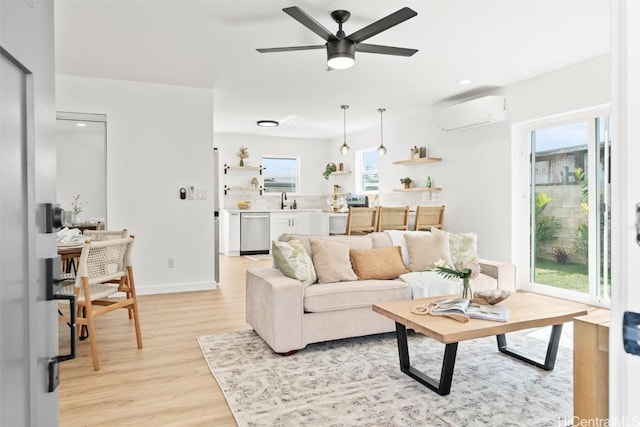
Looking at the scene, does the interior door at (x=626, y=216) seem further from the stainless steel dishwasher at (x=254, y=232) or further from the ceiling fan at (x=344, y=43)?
the stainless steel dishwasher at (x=254, y=232)

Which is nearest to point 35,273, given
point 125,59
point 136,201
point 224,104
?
point 125,59

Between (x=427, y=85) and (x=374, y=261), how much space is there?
2.58 metres

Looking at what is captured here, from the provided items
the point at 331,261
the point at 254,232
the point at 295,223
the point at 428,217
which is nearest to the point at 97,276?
the point at 331,261

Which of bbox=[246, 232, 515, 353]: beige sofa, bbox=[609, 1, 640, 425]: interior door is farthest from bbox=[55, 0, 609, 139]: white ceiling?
bbox=[609, 1, 640, 425]: interior door

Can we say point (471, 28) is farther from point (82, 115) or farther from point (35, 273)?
point (82, 115)

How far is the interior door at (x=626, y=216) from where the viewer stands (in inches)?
25.0

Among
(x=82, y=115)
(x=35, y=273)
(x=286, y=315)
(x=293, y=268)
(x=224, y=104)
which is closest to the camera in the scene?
(x=35, y=273)

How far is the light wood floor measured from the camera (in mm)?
2205

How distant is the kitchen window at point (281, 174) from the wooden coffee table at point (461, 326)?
6874mm

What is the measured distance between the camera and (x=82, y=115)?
4820mm

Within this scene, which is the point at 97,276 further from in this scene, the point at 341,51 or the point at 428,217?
the point at 428,217

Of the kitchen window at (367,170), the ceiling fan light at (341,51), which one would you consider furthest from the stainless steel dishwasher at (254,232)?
the ceiling fan light at (341,51)

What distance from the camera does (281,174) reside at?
9.54 meters

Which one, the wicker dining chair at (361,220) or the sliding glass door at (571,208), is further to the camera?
the wicker dining chair at (361,220)
